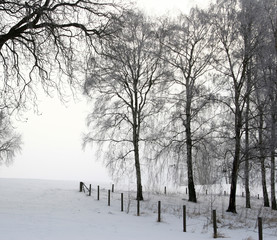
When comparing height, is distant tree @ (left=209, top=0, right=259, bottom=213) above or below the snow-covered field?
above

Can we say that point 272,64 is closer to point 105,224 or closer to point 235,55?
point 235,55

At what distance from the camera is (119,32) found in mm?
9617

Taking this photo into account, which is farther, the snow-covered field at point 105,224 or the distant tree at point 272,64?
the distant tree at point 272,64

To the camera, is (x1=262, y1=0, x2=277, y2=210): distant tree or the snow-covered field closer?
the snow-covered field

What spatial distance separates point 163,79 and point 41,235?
12.7 m

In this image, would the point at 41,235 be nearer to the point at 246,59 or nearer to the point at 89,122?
the point at 89,122

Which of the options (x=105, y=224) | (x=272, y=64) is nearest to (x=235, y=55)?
(x=272, y=64)

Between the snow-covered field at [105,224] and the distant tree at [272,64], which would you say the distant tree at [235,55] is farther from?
the snow-covered field at [105,224]

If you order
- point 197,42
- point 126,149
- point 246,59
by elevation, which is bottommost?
point 126,149

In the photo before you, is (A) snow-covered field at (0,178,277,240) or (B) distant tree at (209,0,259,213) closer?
(A) snow-covered field at (0,178,277,240)

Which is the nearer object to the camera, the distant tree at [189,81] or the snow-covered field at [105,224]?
the snow-covered field at [105,224]

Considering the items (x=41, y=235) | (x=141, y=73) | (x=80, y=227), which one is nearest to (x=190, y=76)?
(x=141, y=73)

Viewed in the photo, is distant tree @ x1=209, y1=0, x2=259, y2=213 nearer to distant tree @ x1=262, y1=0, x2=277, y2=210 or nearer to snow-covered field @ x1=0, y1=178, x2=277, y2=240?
distant tree @ x1=262, y1=0, x2=277, y2=210

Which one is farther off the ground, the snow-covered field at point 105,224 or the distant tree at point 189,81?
the distant tree at point 189,81
